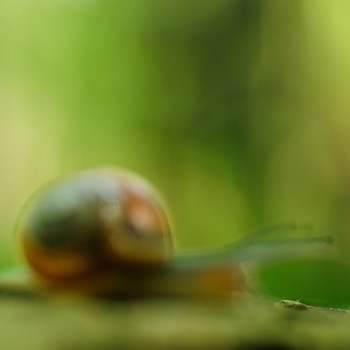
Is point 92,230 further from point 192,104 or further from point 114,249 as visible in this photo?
point 192,104

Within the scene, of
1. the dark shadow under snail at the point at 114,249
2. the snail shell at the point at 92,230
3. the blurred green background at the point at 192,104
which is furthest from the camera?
the blurred green background at the point at 192,104

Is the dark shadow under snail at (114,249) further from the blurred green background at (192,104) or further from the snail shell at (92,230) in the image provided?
the blurred green background at (192,104)

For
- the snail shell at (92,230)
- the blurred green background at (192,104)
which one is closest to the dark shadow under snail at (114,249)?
the snail shell at (92,230)

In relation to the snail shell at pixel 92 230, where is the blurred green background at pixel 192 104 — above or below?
above

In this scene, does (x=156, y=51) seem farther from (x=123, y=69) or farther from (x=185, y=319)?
(x=185, y=319)

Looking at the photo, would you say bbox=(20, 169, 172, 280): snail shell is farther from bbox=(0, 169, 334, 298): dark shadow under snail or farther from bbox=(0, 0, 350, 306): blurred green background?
bbox=(0, 0, 350, 306): blurred green background

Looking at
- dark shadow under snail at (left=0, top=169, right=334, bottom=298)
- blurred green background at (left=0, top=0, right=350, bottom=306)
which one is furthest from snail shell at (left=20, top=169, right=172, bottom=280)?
blurred green background at (left=0, top=0, right=350, bottom=306)

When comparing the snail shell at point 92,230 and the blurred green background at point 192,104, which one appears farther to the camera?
the blurred green background at point 192,104
